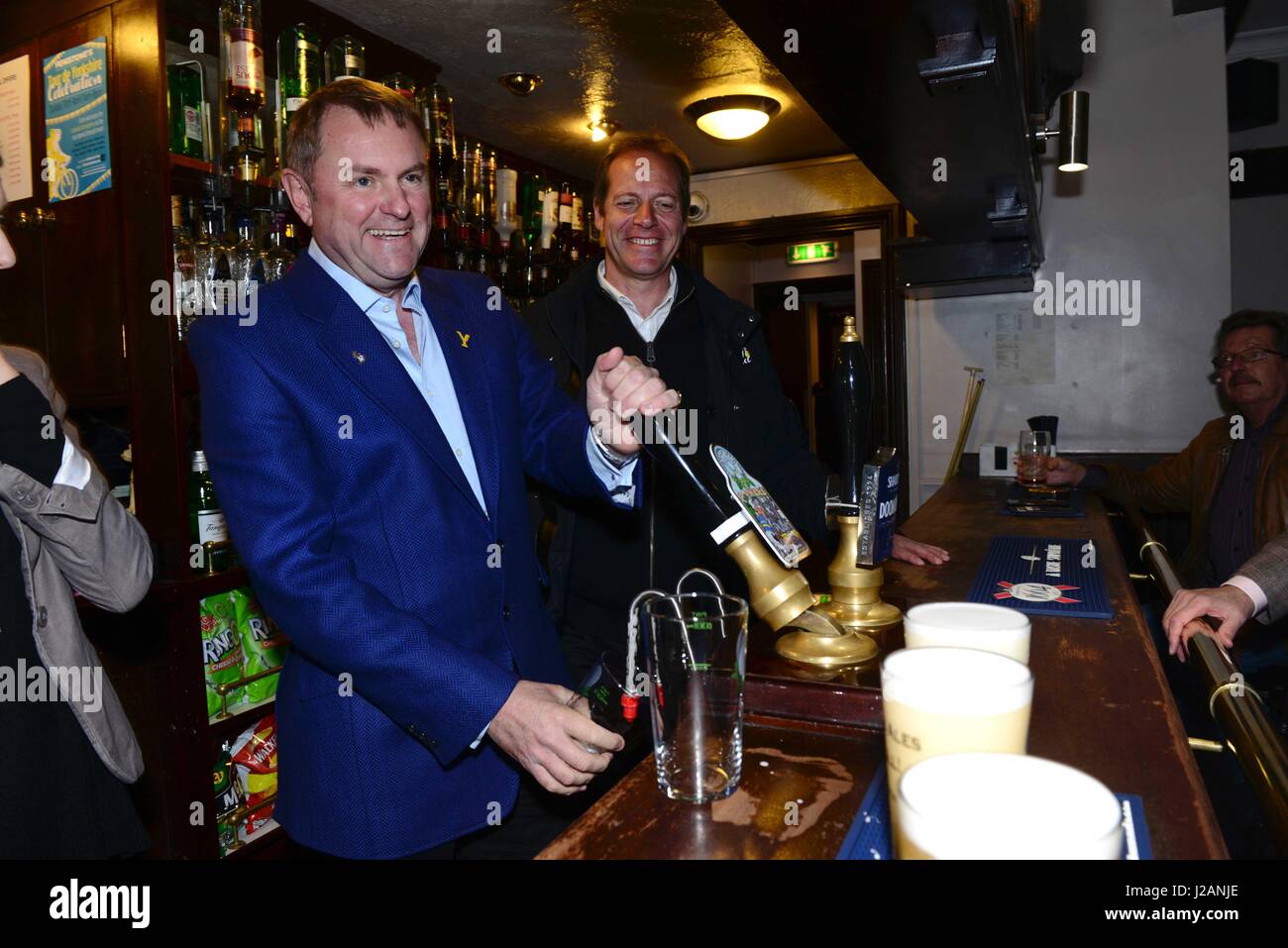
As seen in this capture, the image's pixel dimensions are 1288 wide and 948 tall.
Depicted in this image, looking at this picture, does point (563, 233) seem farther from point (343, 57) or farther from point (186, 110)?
point (186, 110)

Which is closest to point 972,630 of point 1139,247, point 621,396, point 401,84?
point 621,396

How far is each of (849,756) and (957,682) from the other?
0.33 m

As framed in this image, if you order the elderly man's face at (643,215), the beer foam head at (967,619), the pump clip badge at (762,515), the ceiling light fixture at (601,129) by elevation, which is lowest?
the beer foam head at (967,619)

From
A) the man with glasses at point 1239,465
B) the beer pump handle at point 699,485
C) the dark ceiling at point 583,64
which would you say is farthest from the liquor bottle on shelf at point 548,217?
the beer pump handle at point 699,485

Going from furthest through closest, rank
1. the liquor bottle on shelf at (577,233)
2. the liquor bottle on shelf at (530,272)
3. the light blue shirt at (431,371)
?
the liquor bottle on shelf at (577,233), the liquor bottle on shelf at (530,272), the light blue shirt at (431,371)

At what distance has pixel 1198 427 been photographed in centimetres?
379

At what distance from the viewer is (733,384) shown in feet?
6.59

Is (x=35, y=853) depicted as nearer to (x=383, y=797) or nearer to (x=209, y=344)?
(x=383, y=797)

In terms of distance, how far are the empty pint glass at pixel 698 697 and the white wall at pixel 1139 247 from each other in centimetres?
372

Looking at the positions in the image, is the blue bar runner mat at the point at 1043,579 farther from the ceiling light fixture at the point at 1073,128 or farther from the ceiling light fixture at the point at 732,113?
the ceiling light fixture at the point at 732,113

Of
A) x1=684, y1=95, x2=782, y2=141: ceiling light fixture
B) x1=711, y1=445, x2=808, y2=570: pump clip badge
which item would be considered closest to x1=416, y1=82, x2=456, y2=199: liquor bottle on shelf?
x1=684, y1=95, x2=782, y2=141: ceiling light fixture

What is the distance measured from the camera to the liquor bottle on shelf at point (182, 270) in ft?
7.11
